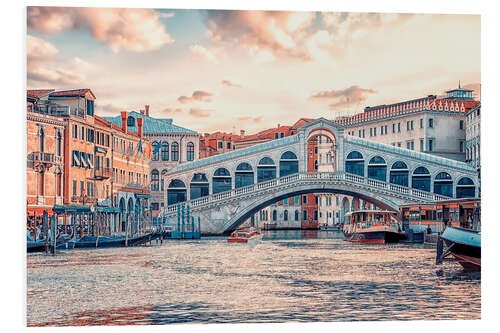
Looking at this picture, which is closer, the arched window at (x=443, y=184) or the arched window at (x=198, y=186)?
the arched window at (x=443, y=184)

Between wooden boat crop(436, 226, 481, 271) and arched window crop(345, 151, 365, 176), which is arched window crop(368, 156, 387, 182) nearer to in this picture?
arched window crop(345, 151, 365, 176)

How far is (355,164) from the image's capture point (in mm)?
17656

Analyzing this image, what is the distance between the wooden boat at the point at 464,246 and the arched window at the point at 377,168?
4.90 metres

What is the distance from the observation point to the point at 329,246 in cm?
1666

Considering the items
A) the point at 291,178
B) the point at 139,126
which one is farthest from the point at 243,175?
the point at 139,126

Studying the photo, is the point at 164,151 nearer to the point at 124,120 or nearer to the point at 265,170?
the point at 265,170

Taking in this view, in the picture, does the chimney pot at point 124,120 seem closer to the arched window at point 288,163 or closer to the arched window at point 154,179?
the arched window at point 154,179

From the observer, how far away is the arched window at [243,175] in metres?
17.9

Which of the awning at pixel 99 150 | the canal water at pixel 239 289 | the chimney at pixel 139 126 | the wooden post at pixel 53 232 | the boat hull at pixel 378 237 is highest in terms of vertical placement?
the chimney at pixel 139 126

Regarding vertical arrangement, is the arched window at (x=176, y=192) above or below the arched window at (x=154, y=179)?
below

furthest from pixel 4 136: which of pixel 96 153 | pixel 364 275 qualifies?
pixel 96 153

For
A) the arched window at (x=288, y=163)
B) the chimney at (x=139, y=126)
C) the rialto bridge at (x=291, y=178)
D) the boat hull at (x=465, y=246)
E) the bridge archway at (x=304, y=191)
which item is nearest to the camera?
the boat hull at (x=465, y=246)

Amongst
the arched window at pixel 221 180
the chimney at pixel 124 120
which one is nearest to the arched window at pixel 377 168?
the arched window at pixel 221 180

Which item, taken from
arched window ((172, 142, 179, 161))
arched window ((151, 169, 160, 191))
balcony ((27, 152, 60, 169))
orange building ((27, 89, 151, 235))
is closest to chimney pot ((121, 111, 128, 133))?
orange building ((27, 89, 151, 235))
